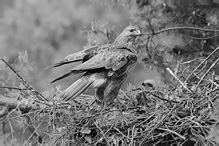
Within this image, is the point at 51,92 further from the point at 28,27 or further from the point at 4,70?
the point at 28,27

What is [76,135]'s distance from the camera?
4684 millimetres

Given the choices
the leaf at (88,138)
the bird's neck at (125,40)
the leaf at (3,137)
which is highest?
the bird's neck at (125,40)

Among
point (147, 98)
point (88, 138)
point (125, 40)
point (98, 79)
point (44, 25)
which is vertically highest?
point (44, 25)

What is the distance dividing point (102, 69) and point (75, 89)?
0.40 metres

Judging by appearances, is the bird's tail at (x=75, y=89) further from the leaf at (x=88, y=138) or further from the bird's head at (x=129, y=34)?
the bird's head at (x=129, y=34)

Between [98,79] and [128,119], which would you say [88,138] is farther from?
[98,79]

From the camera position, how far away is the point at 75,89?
5062 mm

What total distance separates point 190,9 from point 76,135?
229 cm

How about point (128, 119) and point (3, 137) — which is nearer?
point (128, 119)

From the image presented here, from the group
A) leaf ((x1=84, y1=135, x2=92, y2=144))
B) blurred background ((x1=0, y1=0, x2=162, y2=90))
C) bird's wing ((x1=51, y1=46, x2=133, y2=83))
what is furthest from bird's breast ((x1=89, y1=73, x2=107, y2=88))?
blurred background ((x1=0, y1=0, x2=162, y2=90))

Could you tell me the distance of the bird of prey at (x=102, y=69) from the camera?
16.7ft

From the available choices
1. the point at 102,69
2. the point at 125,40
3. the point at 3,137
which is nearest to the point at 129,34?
the point at 125,40

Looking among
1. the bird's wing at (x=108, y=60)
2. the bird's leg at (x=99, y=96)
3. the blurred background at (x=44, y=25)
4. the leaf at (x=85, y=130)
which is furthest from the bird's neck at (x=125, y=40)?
the blurred background at (x=44, y=25)

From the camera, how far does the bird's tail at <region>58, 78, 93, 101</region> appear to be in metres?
4.93
